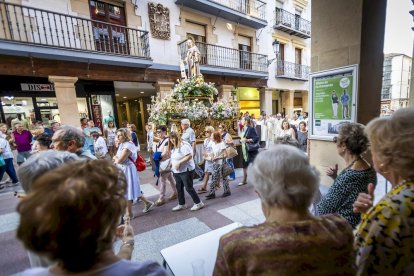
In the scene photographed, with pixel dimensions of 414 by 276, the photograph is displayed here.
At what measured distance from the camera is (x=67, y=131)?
213 cm

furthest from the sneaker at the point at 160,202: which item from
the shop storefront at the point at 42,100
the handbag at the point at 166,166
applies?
the shop storefront at the point at 42,100

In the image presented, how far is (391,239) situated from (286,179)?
536 mm

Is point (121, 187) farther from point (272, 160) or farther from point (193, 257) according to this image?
point (193, 257)

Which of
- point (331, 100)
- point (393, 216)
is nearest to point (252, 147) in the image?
point (331, 100)

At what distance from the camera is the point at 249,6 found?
12508mm

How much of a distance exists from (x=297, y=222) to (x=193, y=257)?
102 cm

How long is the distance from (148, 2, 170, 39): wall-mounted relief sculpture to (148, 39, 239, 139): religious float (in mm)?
2982

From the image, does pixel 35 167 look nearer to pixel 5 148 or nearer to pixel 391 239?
pixel 391 239

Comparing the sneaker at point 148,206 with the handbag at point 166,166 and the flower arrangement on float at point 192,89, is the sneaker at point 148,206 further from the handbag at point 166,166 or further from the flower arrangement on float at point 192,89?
the flower arrangement on float at point 192,89

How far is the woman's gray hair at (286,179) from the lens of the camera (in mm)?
886

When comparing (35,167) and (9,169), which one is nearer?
(35,167)

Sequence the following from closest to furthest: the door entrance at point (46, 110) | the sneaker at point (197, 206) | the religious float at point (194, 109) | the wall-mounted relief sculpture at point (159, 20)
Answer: the sneaker at point (197, 206) < the religious float at point (194, 109) < the door entrance at point (46, 110) < the wall-mounted relief sculpture at point (159, 20)

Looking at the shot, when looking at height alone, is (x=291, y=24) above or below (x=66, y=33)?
above

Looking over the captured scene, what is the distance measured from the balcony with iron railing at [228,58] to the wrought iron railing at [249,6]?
7.22 ft
